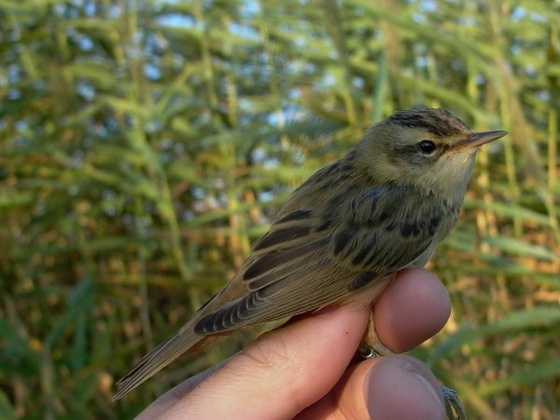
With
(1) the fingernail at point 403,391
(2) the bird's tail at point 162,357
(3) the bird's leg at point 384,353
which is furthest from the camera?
(3) the bird's leg at point 384,353

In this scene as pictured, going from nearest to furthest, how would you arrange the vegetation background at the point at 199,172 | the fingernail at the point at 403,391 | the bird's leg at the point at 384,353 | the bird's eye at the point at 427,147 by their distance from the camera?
the fingernail at the point at 403,391, the bird's leg at the point at 384,353, the bird's eye at the point at 427,147, the vegetation background at the point at 199,172

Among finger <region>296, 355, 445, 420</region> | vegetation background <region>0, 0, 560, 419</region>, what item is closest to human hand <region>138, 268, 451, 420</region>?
finger <region>296, 355, 445, 420</region>

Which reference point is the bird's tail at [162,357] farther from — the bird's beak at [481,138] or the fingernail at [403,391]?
the bird's beak at [481,138]

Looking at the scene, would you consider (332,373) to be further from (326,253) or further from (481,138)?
(481,138)

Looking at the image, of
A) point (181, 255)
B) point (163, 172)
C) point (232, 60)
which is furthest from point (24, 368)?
point (232, 60)

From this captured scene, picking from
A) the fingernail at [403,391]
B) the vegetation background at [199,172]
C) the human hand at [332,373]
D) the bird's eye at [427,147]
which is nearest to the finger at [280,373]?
the human hand at [332,373]

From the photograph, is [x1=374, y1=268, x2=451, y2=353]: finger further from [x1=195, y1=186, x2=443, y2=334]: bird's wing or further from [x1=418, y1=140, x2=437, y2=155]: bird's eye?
[x1=418, y1=140, x2=437, y2=155]: bird's eye
